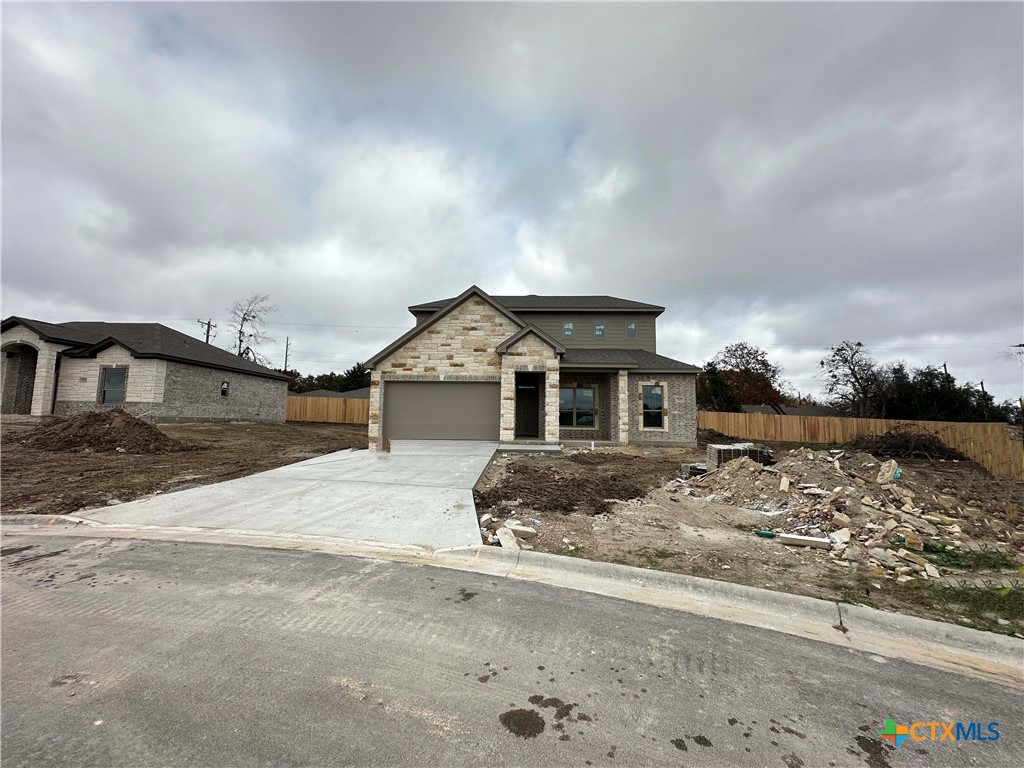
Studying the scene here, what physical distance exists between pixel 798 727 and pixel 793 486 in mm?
6969

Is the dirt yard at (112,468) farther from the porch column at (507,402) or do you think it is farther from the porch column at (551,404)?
the porch column at (551,404)

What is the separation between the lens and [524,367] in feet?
56.6

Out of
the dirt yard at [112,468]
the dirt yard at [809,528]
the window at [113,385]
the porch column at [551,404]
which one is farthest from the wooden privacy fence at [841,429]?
the window at [113,385]

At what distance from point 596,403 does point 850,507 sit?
13.9m

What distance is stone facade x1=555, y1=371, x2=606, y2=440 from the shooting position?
67.4ft

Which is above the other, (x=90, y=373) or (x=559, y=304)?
(x=559, y=304)

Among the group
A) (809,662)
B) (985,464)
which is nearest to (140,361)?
(809,662)

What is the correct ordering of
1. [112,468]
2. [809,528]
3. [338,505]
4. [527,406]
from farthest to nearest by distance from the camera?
[527,406]
[112,468]
[338,505]
[809,528]

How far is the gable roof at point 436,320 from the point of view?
17.1 m

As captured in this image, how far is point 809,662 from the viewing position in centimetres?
327

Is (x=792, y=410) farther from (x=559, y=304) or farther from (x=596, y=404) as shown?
(x=596, y=404)

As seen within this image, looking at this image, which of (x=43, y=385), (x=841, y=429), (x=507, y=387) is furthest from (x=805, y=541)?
(x=43, y=385)

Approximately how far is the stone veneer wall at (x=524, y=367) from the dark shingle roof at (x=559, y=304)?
269 inches

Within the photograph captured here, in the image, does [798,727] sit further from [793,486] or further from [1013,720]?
[793,486]
